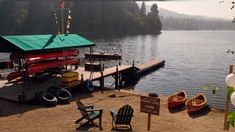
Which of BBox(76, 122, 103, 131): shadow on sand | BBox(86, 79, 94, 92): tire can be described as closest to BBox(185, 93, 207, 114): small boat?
BBox(86, 79, 94, 92): tire

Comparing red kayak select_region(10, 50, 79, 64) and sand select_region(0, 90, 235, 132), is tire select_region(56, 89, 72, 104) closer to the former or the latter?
sand select_region(0, 90, 235, 132)

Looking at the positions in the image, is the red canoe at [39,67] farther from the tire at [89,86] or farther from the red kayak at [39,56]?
the tire at [89,86]

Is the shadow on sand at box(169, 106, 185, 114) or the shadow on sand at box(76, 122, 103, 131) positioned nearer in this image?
the shadow on sand at box(76, 122, 103, 131)

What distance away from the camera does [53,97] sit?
2233 cm

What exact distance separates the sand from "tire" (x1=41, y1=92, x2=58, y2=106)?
15.3 inches

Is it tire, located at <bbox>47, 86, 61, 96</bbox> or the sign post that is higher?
the sign post

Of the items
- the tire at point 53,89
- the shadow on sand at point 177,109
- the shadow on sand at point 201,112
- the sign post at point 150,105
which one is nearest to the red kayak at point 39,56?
the tire at point 53,89

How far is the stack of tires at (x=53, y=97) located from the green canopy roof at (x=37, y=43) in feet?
10.4

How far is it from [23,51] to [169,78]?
2925 cm

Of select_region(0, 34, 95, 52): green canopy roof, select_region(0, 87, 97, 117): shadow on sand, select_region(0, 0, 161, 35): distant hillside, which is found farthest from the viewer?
select_region(0, 0, 161, 35): distant hillside

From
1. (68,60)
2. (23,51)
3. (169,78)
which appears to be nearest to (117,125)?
(23,51)

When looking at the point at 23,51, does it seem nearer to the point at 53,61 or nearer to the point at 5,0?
the point at 53,61

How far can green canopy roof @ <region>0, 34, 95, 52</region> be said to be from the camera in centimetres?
2288

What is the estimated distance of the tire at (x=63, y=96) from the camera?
2255 cm
